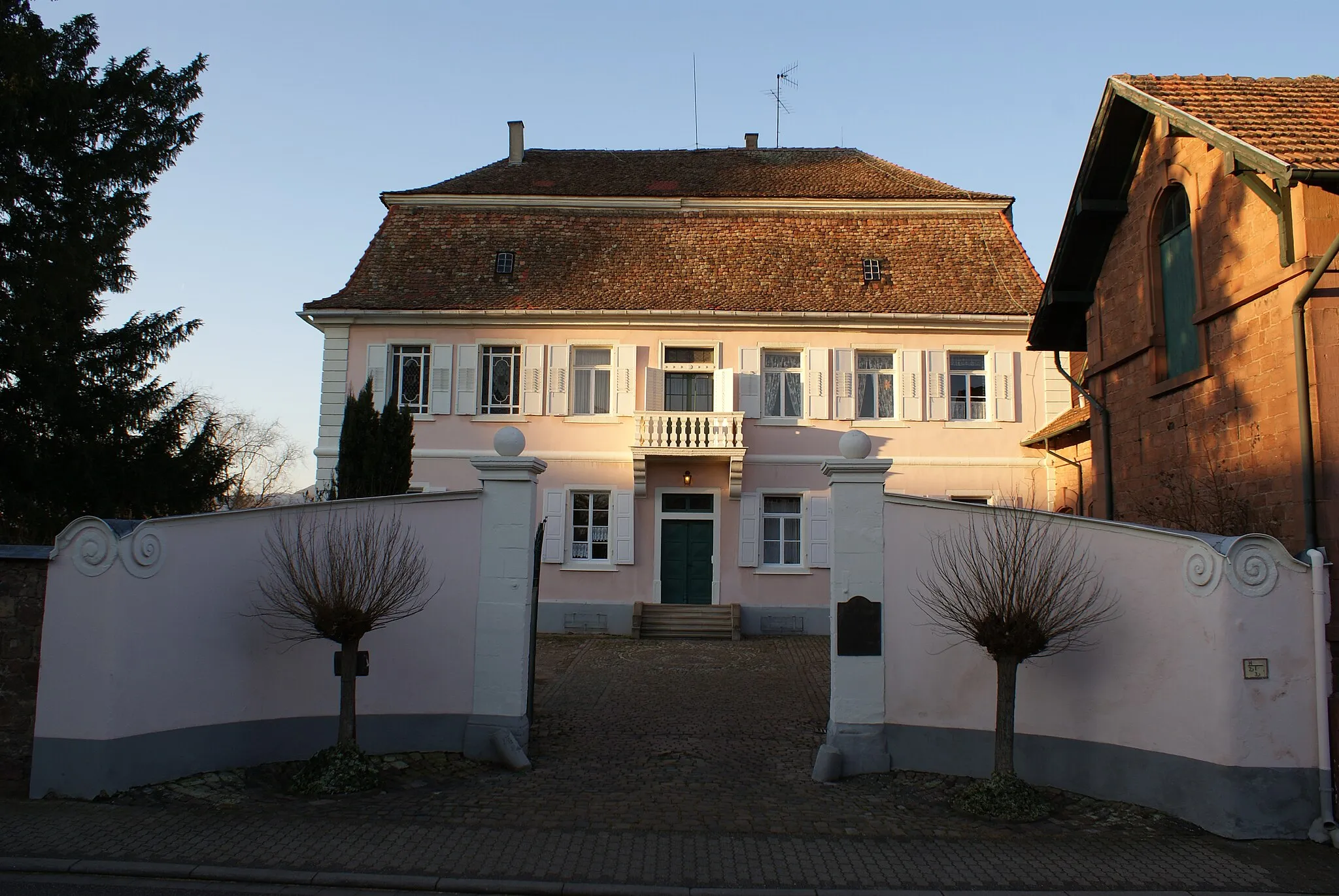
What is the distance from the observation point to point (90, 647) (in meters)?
7.55

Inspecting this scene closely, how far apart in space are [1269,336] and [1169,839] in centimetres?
423

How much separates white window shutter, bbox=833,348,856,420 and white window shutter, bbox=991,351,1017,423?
2859mm

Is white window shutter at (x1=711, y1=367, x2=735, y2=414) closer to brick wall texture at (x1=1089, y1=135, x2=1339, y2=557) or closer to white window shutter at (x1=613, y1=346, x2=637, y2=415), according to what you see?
white window shutter at (x1=613, y1=346, x2=637, y2=415)

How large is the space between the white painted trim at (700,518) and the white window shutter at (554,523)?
6.08 feet

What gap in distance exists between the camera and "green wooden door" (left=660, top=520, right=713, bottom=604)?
20125 millimetres

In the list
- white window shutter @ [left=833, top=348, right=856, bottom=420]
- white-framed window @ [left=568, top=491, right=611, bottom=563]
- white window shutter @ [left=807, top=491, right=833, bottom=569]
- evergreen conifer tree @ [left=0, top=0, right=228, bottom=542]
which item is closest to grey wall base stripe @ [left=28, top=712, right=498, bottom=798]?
evergreen conifer tree @ [left=0, top=0, right=228, bottom=542]

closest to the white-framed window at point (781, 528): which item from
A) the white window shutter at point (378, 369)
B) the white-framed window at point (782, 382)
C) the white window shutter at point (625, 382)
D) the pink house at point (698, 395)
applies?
the pink house at point (698, 395)

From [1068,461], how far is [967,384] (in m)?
2.61

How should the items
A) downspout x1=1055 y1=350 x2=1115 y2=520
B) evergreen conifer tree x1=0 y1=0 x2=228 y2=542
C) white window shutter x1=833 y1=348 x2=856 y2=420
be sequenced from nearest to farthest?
1. downspout x1=1055 y1=350 x2=1115 y2=520
2. evergreen conifer tree x1=0 y1=0 x2=228 y2=542
3. white window shutter x1=833 y1=348 x2=856 y2=420

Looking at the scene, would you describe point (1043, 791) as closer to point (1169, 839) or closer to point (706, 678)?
point (1169, 839)

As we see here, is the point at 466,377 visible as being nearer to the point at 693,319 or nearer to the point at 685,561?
the point at 693,319

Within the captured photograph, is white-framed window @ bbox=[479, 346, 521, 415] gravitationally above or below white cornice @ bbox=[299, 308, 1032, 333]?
below

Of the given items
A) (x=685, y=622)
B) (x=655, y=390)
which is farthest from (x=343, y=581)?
(x=655, y=390)

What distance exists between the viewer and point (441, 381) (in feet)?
66.7
